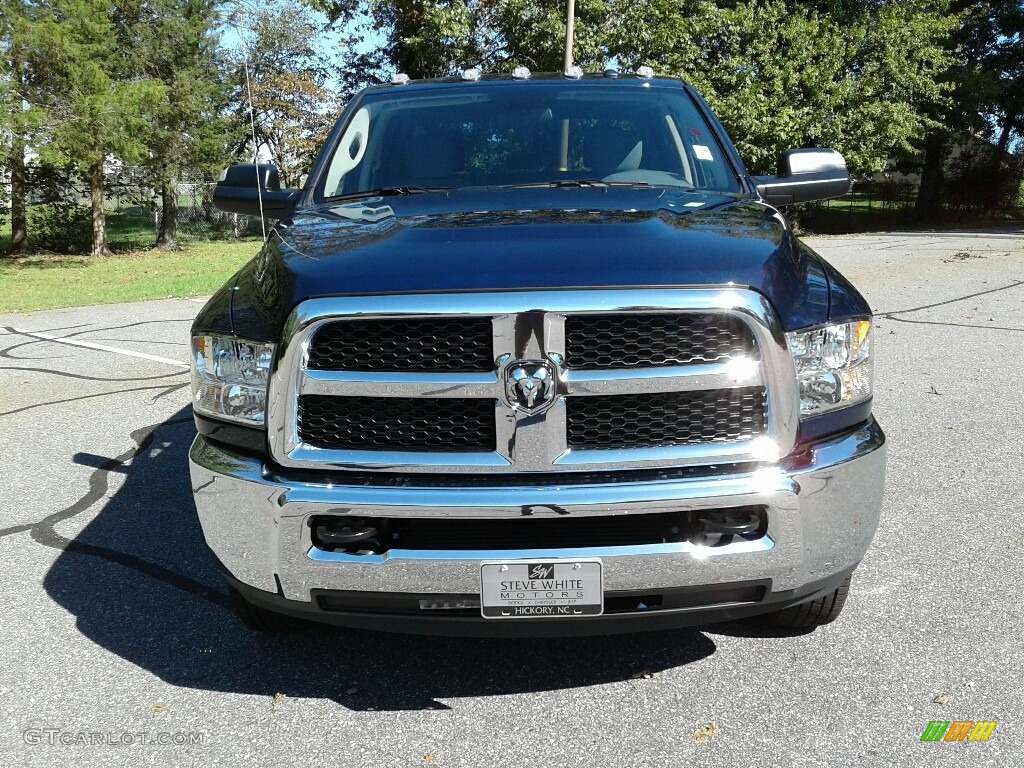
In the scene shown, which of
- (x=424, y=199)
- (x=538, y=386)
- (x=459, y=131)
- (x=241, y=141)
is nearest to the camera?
(x=538, y=386)

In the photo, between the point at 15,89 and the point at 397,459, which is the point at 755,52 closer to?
the point at 15,89

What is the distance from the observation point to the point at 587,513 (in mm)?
2336

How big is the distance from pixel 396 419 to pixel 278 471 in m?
0.35

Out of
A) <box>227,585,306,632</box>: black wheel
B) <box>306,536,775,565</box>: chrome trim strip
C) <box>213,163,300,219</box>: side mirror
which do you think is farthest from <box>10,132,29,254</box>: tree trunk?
<box>306,536,775,565</box>: chrome trim strip

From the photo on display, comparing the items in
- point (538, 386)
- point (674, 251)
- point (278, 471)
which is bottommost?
point (278, 471)

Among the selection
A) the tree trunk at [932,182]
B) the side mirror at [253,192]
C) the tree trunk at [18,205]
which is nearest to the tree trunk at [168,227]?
the tree trunk at [18,205]

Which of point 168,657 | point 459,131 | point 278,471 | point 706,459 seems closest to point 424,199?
point 459,131

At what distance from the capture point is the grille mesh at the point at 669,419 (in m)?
2.43

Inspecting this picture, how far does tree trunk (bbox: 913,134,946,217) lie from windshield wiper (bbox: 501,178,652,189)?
1494 inches

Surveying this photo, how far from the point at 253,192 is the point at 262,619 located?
194cm

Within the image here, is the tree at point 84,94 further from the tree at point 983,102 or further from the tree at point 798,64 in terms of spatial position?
the tree at point 983,102

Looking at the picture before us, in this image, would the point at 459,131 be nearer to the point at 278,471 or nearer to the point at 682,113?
the point at 682,113

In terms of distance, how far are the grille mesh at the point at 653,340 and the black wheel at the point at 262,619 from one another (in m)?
1.37

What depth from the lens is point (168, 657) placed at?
121 inches
